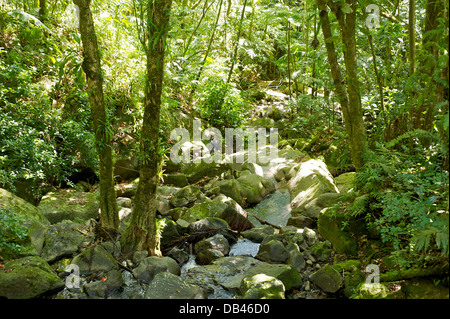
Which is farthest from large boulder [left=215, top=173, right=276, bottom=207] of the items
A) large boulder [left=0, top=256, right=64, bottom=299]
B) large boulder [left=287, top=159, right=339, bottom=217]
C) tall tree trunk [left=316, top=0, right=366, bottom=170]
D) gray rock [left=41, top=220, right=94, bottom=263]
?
large boulder [left=0, top=256, right=64, bottom=299]

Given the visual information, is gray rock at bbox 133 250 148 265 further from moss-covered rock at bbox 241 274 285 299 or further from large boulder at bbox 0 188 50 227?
large boulder at bbox 0 188 50 227

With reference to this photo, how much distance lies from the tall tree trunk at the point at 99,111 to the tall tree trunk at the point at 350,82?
3.33 metres

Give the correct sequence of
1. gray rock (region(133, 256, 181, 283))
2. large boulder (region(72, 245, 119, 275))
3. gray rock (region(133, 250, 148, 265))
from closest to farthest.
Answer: gray rock (region(133, 256, 181, 283)), large boulder (region(72, 245, 119, 275)), gray rock (region(133, 250, 148, 265))

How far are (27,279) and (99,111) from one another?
234 centimetres

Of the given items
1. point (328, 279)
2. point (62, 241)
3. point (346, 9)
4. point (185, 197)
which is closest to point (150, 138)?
point (62, 241)

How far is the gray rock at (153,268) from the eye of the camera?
459cm

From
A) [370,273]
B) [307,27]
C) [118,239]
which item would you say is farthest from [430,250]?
[307,27]

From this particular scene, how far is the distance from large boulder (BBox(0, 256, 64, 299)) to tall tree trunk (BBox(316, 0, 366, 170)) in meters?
4.45

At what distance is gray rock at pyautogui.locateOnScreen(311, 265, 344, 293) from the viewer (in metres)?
4.12

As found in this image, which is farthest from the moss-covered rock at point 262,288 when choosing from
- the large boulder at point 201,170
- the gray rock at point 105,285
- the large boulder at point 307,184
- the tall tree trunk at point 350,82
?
the large boulder at point 201,170

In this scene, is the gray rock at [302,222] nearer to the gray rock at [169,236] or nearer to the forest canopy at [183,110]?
the forest canopy at [183,110]

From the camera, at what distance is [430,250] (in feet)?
10.4
